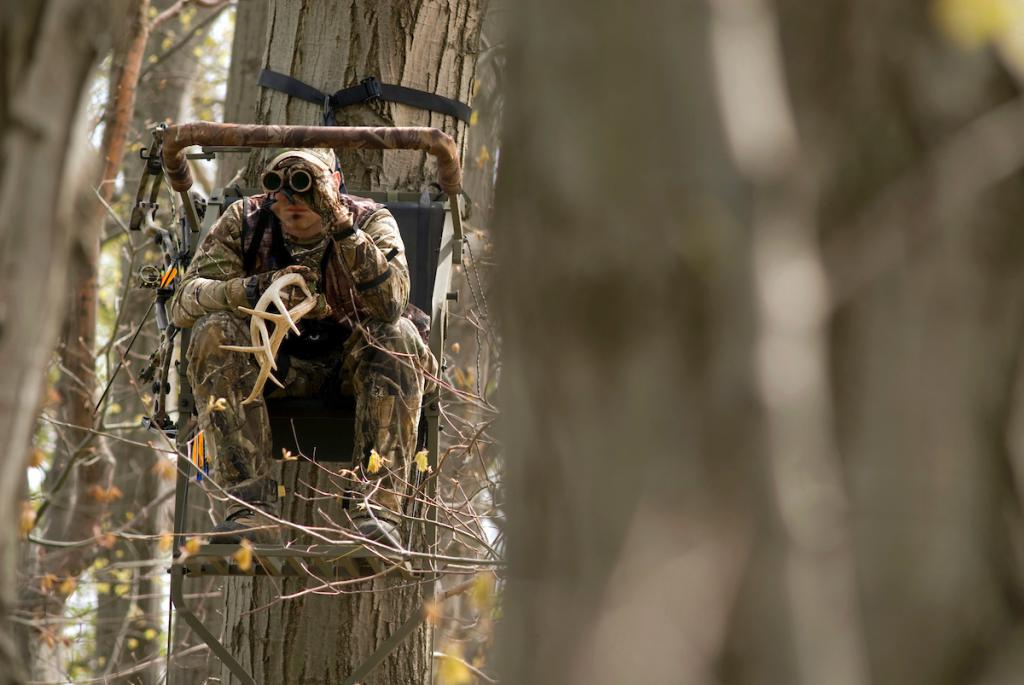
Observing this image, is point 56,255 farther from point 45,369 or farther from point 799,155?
point 799,155

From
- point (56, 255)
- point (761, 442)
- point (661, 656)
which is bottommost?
point (661, 656)

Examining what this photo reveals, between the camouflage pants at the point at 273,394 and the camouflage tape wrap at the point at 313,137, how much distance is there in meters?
0.61

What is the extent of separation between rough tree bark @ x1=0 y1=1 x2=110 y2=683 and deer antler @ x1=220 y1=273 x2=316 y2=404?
141 inches

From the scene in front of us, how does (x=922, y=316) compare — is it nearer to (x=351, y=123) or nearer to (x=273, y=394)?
(x=273, y=394)

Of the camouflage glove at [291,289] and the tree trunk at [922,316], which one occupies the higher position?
the camouflage glove at [291,289]

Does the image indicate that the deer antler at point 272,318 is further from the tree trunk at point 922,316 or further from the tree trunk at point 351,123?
the tree trunk at point 922,316

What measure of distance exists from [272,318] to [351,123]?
2161 mm

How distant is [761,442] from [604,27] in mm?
343

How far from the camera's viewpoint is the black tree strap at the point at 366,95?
682 centimetres

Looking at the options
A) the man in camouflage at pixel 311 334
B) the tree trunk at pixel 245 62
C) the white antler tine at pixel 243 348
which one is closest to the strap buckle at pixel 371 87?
the man in camouflage at pixel 311 334

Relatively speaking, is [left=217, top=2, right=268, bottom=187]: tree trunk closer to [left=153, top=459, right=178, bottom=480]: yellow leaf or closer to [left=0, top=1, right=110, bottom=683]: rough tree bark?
[left=153, top=459, right=178, bottom=480]: yellow leaf

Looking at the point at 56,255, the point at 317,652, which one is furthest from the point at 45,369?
the point at 317,652

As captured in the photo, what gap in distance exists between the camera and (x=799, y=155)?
42.8 inches

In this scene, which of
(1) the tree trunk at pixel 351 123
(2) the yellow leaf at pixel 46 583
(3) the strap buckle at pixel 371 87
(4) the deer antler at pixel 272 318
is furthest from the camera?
(2) the yellow leaf at pixel 46 583
